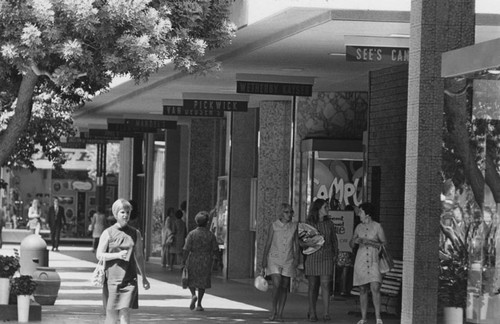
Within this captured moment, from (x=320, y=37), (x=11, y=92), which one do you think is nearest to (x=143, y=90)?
(x=11, y=92)

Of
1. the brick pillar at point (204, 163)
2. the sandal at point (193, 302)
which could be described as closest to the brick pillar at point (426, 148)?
the sandal at point (193, 302)

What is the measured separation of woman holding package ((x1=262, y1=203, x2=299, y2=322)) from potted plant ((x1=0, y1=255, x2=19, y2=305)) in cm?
369

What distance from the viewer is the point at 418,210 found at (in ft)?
40.5

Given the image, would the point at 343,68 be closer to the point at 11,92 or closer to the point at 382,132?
the point at 382,132

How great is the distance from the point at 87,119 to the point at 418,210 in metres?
29.9

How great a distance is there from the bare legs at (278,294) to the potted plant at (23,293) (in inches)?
142

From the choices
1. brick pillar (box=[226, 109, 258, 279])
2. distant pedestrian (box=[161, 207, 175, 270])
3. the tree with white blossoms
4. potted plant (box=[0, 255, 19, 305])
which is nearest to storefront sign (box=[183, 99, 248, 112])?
brick pillar (box=[226, 109, 258, 279])

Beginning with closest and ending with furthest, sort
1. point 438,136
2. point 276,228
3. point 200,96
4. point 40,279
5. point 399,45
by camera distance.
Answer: point 438,136, point 399,45, point 276,228, point 40,279, point 200,96

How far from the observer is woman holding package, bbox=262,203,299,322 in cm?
1933

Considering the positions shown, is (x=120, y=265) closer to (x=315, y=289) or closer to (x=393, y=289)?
(x=315, y=289)

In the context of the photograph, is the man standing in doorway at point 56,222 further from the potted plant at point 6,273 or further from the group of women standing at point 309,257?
the potted plant at point 6,273

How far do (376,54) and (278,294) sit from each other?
13.6 ft

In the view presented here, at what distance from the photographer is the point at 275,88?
23.8 m

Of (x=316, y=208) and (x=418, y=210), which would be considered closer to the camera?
(x=418, y=210)
